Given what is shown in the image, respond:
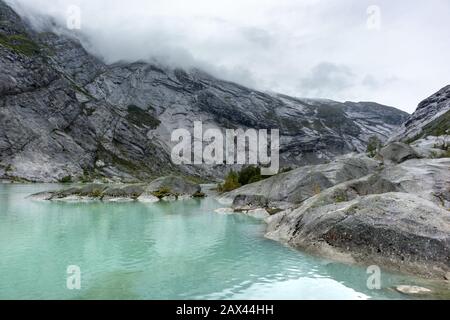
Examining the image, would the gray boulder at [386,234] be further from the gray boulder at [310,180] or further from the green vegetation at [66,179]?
the green vegetation at [66,179]

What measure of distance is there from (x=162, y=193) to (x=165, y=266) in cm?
5414

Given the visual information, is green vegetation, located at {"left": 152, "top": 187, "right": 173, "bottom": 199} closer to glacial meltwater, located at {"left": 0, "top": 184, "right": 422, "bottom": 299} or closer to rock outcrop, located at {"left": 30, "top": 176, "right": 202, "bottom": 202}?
rock outcrop, located at {"left": 30, "top": 176, "right": 202, "bottom": 202}

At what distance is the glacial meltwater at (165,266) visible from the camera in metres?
17.6

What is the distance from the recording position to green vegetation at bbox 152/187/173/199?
244 ft

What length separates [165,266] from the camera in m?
22.4

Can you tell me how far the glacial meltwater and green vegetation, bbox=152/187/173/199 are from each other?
117 ft

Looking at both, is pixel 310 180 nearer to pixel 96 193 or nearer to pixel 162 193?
pixel 162 193

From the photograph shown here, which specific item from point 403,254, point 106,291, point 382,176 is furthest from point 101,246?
point 382,176
